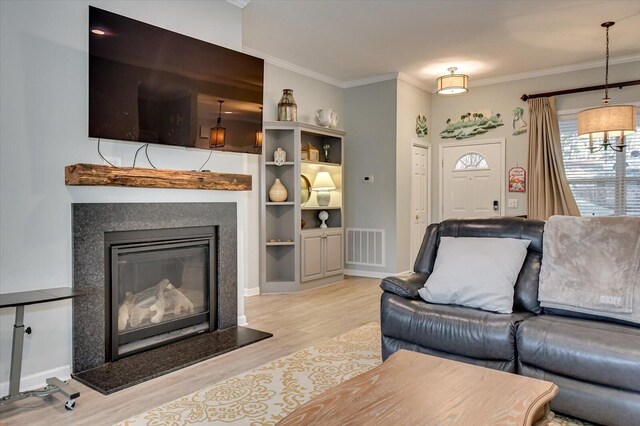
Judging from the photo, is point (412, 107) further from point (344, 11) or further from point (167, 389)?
point (167, 389)

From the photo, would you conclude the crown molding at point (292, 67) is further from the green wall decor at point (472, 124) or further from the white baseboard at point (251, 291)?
the white baseboard at point (251, 291)

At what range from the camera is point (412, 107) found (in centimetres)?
656

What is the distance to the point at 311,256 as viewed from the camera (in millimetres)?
5598

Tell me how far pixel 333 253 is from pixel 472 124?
297 centimetres

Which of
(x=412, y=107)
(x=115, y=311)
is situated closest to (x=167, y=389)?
(x=115, y=311)

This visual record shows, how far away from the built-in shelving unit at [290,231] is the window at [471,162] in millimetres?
2190

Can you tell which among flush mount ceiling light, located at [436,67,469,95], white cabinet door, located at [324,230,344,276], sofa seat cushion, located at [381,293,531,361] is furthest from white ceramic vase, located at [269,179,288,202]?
sofa seat cushion, located at [381,293,531,361]

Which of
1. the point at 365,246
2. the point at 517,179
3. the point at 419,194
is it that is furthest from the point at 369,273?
the point at 517,179

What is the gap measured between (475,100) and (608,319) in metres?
4.95

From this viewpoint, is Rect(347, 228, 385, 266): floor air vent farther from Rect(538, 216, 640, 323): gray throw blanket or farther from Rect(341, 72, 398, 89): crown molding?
Rect(538, 216, 640, 323): gray throw blanket

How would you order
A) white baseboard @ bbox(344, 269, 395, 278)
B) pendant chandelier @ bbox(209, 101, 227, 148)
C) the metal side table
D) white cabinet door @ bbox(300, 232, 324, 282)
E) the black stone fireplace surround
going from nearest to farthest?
the metal side table, the black stone fireplace surround, pendant chandelier @ bbox(209, 101, 227, 148), white cabinet door @ bbox(300, 232, 324, 282), white baseboard @ bbox(344, 269, 395, 278)

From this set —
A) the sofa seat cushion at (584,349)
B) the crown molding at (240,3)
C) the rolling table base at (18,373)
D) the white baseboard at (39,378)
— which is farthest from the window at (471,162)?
the rolling table base at (18,373)

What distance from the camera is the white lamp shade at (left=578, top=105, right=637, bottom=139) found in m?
3.89

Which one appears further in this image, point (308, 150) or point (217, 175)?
point (308, 150)
